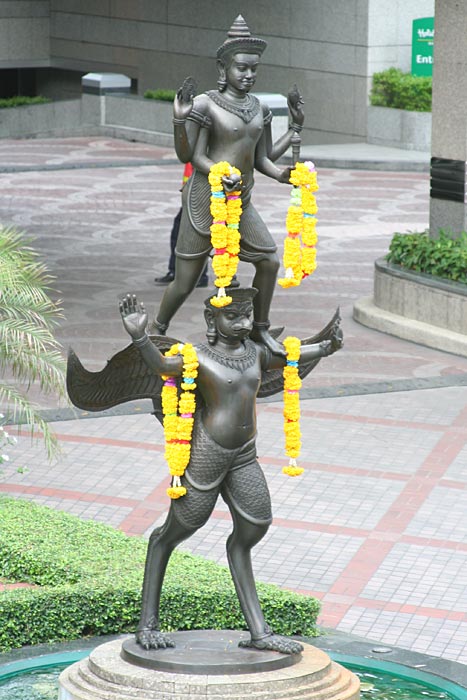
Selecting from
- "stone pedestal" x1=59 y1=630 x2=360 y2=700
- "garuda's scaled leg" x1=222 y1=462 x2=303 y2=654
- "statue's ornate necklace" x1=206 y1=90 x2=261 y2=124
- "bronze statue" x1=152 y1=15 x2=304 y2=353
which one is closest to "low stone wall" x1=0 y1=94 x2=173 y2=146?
"bronze statue" x1=152 y1=15 x2=304 y2=353

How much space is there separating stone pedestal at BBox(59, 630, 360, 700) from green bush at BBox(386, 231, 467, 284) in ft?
31.8

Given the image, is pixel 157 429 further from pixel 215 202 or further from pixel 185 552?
pixel 215 202

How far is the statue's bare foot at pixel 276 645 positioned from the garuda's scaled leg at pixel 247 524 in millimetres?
27

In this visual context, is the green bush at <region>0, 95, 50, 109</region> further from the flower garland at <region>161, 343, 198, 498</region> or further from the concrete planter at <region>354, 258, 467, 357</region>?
the flower garland at <region>161, 343, 198, 498</region>

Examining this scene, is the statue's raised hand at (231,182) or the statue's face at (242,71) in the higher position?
the statue's face at (242,71)

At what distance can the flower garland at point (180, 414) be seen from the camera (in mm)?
7324

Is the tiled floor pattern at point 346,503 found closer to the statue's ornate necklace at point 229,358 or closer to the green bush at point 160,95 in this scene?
the statue's ornate necklace at point 229,358

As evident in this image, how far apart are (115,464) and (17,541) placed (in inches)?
119

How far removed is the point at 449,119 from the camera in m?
17.0

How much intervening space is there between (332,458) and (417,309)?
482cm

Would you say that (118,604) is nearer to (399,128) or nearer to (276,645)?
(276,645)

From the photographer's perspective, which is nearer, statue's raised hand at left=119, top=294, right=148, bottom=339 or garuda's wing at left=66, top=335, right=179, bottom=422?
statue's raised hand at left=119, top=294, right=148, bottom=339

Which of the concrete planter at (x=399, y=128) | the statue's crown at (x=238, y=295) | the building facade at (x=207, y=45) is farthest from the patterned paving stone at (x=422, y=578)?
the building facade at (x=207, y=45)

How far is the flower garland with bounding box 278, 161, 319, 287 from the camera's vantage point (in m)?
7.82
